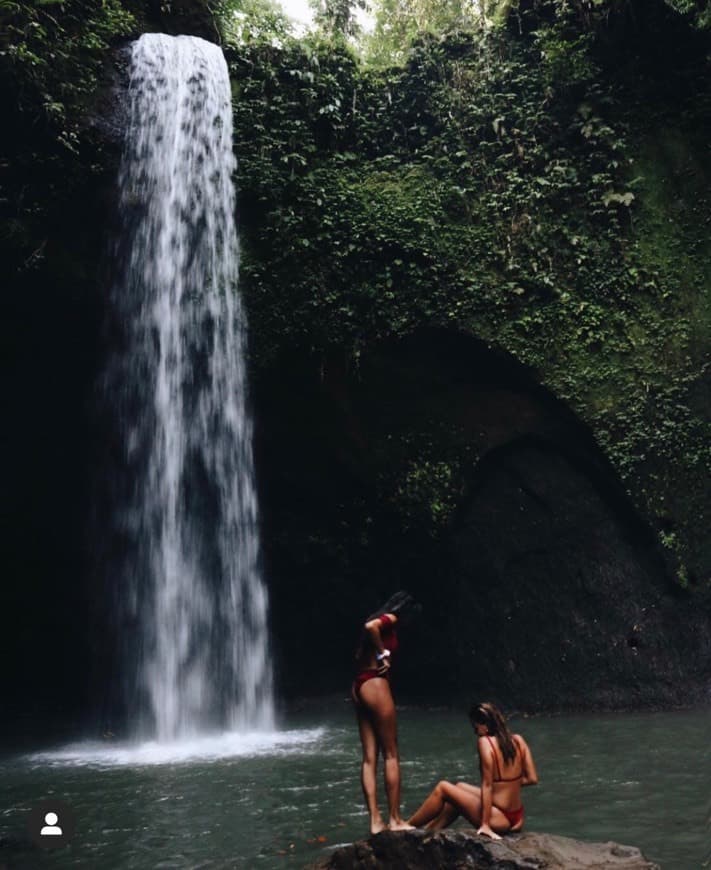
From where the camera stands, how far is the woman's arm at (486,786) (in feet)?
13.5

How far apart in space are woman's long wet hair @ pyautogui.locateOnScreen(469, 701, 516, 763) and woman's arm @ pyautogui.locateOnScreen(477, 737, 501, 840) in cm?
7

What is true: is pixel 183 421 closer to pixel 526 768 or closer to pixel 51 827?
pixel 51 827

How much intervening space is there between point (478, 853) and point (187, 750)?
5989 millimetres

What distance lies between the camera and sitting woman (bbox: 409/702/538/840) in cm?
418

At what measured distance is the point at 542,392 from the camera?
11211 mm

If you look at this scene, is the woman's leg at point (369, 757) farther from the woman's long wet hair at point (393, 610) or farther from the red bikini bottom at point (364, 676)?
the woman's long wet hair at point (393, 610)

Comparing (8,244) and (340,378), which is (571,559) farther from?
(8,244)

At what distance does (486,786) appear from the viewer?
4191 millimetres

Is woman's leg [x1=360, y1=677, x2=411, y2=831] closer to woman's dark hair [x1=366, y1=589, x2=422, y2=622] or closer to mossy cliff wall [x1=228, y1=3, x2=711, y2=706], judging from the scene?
woman's dark hair [x1=366, y1=589, x2=422, y2=622]

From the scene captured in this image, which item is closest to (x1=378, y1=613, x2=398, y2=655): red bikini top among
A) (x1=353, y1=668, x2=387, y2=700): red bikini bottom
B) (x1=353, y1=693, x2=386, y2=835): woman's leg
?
(x1=353, y1=668, x2=387, y2=700): red bikini bottom

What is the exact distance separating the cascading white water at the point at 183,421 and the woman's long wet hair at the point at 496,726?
7.34 metres

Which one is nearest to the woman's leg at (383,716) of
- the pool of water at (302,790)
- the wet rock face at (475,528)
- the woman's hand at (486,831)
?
the woman's hand at (486,831)

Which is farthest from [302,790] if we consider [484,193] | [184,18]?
[184,18]

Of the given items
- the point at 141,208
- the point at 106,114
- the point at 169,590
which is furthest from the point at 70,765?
the point at 106,114
